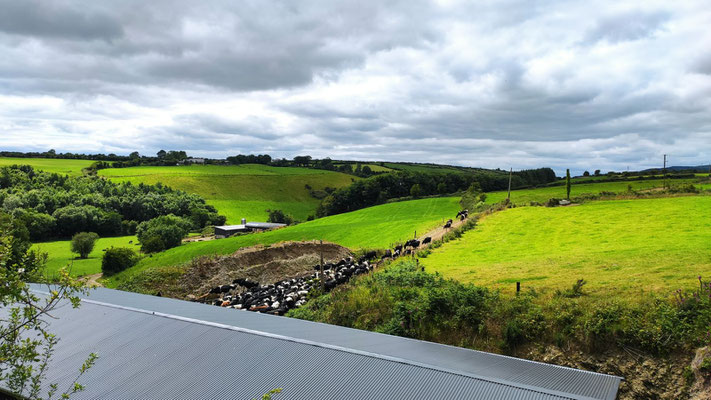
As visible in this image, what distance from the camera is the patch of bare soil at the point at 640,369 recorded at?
11.9m

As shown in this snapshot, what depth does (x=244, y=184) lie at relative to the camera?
12719 cm

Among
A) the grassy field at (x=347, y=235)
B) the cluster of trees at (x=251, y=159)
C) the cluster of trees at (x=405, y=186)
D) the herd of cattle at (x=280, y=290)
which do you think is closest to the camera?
the herd of cattle at (x=280, y=290)

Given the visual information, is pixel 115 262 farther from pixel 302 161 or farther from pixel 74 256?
pixel 302 161

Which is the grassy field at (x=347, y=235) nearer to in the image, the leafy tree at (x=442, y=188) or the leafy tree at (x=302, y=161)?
the leafy tree at (x=442, y=188)

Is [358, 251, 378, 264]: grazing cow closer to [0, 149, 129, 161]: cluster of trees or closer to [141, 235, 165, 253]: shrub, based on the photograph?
[141, 235, 165, 253]: shrub

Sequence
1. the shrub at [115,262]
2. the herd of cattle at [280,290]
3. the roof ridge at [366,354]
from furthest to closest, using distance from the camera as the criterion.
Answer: the shrub at [115,262] < the herd of cattle at [280,290] < the roof ridge at [366,354]

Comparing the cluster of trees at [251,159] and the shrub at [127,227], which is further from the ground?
the cluster of trees at [251,159]

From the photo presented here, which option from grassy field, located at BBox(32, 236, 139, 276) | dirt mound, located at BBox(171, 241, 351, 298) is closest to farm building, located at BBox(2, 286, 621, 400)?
dirt mound, located at BBox(171, 241, 351, 298)

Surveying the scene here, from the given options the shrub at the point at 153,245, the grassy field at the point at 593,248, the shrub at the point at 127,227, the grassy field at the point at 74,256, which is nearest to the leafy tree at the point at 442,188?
the grassy field at the point at 593,248

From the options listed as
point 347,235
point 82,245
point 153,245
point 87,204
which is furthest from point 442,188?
point 87,204

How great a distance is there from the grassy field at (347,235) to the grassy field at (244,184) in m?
45.3

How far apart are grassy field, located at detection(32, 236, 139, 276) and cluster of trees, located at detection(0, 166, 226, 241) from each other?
5797 millimetres

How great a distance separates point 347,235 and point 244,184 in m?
79.6

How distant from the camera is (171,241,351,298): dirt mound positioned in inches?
1404
